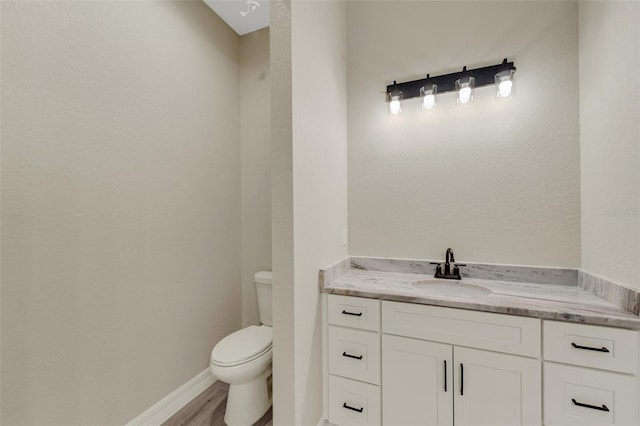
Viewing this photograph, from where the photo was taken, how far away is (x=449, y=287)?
64.9 inches

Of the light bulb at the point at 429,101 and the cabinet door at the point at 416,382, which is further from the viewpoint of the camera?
the light bulb at the point at 429,101

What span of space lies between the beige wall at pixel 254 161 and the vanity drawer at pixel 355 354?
1.03 meters

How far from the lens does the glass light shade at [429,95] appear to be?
174 centimetres

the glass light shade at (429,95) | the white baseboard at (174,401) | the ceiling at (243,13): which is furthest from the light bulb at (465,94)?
the white baseboard at (174,401)

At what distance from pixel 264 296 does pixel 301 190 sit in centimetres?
116

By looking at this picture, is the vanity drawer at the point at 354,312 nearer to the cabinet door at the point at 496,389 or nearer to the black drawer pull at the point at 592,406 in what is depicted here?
the cabinet door at the point at 496,389

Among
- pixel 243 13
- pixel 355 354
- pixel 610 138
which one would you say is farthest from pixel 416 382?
pixel 243 13

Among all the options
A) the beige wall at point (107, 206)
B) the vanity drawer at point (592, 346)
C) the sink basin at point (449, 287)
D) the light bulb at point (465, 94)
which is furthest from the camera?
the light bulb at point (465, 94)

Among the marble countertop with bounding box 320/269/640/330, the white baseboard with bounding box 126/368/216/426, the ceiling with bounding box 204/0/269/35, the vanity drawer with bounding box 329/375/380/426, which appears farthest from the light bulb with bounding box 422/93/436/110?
the white baseboard with bounding box 126/368/216/426

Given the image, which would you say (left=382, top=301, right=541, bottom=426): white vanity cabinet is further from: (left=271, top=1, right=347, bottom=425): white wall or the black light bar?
the black light bar

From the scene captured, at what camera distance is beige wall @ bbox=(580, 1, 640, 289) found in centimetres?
111

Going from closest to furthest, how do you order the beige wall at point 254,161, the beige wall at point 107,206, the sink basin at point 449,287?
the beige wall at point 107,206 < the sink basin at point 449,287 < the beige wall at point 254,161

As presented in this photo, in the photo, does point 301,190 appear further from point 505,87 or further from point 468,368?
point 505,87

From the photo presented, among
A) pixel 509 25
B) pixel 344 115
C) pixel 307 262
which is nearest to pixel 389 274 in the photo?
pixel 307 262
